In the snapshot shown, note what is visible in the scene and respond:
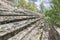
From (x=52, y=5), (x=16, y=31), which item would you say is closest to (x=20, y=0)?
(x=52, y=5)

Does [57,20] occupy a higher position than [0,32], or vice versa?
[0,32]

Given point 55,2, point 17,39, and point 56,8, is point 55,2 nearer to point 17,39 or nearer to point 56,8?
point 56,8

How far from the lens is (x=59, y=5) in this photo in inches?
974

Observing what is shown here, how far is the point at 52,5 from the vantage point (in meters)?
25.9

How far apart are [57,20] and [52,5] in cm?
224

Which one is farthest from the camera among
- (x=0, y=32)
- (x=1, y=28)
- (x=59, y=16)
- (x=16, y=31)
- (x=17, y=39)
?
(x=59, y=16)

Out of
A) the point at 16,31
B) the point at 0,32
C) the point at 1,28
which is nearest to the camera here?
the point at 0,32

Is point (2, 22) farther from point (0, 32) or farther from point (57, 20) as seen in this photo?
point (57, 20)

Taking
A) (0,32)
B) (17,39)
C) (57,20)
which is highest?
(0,32)

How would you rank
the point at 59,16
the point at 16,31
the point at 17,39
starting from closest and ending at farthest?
the point at 17,39 < the point at 16,31 < the point at 59,16

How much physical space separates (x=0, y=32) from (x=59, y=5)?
2336 cm

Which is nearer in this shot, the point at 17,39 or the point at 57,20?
the point at 17,39

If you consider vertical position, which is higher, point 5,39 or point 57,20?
point 5,39

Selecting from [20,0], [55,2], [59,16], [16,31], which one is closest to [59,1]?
[55,2]
